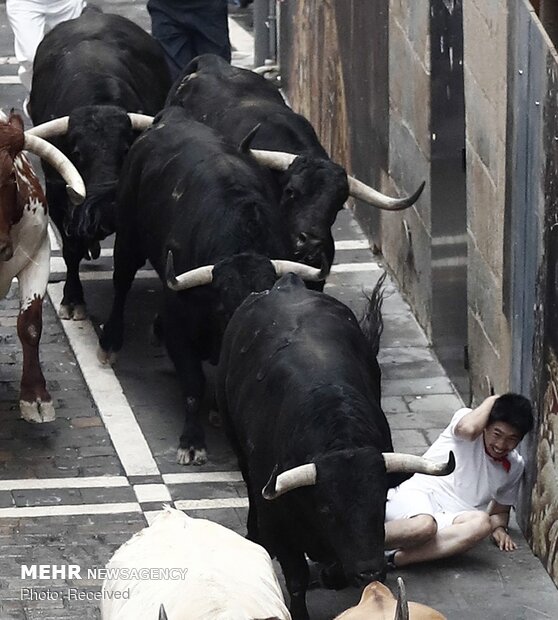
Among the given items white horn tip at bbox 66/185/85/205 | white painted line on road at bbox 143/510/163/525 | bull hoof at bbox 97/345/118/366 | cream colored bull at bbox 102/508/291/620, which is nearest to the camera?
cream colored bull at bbox 102/508/291/620

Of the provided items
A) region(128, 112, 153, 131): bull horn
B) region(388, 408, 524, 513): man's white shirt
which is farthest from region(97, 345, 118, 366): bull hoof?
region(388, 408, 524, 513): man's white shirt

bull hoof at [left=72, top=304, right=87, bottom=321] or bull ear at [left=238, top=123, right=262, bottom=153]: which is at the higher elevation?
bull ear at [left=238, top=123, right=262, bottom=153]

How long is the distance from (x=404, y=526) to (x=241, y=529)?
2.93ft

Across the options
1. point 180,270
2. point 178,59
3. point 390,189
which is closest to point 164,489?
point 180,270

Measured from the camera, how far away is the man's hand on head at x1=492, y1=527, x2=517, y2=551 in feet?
31.0

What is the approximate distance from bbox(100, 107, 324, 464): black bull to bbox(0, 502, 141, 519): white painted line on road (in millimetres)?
712

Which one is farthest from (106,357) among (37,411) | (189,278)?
(189,278)

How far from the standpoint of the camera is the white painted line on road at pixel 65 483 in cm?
1002

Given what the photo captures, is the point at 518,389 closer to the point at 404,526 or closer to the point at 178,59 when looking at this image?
the point at 404,526

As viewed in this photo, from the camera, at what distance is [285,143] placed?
11750 millimetres

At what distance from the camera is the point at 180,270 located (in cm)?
1064

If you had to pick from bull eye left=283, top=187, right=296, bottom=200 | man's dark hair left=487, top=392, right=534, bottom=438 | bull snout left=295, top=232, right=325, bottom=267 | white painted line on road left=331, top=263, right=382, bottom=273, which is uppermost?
bull eye left=283, top=187, right=296, bottom=200

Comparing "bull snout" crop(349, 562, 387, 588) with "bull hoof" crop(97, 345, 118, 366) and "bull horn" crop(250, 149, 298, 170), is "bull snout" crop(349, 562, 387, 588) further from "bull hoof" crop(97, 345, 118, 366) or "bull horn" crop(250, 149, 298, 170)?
"bull hoof" crop(97, 345, 118, 366)

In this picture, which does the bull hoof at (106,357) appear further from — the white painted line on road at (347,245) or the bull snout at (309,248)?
the white painted line on road at (347,245)
